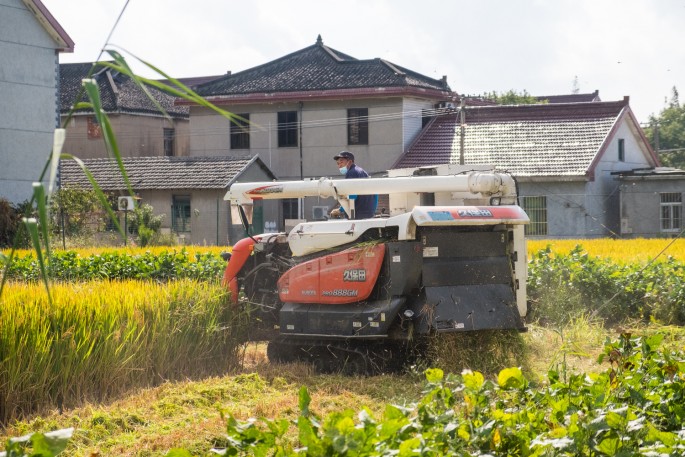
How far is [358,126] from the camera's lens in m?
42.5

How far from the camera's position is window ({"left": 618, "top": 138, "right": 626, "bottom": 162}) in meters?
42.0

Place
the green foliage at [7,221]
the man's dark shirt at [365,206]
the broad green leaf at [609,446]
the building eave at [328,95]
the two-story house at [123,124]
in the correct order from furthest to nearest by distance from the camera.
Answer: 1. the two-story house at [123,124]
2. the building eave at [328,95]
3. the green foliage at [7,221]
4. the man's dark shirt at [365,206]
5. the broad green leaf at [609,446]

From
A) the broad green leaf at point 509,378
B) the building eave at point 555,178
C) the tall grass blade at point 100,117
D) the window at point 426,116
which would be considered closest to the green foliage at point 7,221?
the building eave at point 555,178

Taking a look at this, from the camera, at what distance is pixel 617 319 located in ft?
54.5

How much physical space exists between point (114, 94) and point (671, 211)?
24.1 meters

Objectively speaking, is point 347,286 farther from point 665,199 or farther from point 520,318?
point 665,199

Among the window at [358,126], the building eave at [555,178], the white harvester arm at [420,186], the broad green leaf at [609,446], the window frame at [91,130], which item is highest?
the window frame at [91,130]

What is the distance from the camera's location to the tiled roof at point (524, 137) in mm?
39562

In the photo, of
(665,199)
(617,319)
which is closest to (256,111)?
(665,199)

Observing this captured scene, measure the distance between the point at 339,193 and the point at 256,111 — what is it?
3194 centimetres

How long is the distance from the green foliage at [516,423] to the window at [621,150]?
36.3 meters

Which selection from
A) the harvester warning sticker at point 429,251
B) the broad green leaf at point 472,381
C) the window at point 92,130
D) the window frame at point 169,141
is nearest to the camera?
the broad green leaf at point 472,381

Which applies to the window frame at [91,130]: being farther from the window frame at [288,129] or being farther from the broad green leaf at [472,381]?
the broad green leaf at [472,381]

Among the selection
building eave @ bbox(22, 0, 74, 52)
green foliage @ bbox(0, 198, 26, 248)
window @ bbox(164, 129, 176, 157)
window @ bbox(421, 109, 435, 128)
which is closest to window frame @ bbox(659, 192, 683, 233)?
window @ bbox(421, 109, 435, 128)
